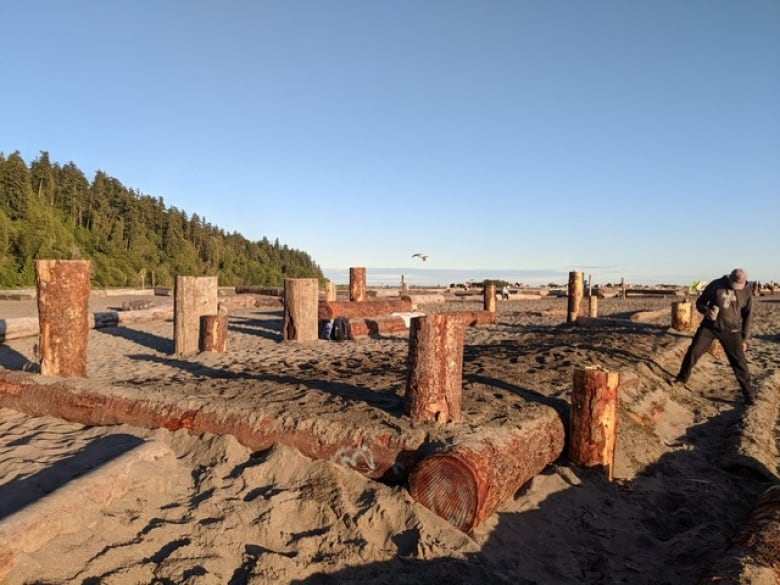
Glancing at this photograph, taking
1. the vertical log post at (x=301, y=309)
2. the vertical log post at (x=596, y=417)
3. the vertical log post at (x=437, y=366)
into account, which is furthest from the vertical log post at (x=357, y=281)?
the vertical log post at (x=437, y=366)

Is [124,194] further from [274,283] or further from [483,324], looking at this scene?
[483,324]

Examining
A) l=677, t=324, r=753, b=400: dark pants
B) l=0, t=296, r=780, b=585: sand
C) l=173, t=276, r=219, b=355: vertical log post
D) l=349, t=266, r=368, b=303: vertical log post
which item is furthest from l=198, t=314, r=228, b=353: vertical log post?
l=677, t=324, r=753, b=400: dark pants

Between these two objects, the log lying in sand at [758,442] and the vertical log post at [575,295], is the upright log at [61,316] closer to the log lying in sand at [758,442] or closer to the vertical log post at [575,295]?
the log lying in sand at [758,442]

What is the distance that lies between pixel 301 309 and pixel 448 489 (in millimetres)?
7398

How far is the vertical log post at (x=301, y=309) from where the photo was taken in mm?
10633

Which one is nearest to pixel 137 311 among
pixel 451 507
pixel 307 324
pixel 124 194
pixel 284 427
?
pixel 307 324

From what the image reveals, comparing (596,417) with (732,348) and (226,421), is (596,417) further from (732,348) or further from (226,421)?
(732,348)

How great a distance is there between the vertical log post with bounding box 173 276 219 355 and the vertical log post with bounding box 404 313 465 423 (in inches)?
243

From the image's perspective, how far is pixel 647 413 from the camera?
22.0ft

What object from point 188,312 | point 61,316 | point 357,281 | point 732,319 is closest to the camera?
point 61,316

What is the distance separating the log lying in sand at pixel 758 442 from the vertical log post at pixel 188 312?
25.2 ft

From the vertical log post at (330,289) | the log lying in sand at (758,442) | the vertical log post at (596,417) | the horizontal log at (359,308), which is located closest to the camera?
the vertical log post at (596,417)

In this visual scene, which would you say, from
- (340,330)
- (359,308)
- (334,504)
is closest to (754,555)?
(334,504)

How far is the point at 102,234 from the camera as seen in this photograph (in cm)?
4916
